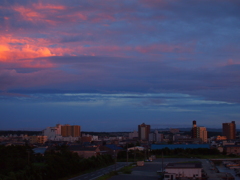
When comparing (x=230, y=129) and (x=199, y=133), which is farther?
(x=230, y=129)

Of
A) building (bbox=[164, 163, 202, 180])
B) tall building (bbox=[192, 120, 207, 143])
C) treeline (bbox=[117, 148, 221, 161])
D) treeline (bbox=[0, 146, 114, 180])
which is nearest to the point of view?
treeline (bbox=[0, 146, 114, 180])

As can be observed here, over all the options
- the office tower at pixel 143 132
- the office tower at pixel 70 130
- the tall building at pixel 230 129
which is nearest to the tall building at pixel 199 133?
the tall building at pixel 230 129

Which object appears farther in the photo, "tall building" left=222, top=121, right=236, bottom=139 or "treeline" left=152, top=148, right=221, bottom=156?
"tall building" left=222, top=121, right=236, bottom=139

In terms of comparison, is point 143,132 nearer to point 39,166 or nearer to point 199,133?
point 199,133

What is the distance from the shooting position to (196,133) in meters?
60.9

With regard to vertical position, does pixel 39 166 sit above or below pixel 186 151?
above

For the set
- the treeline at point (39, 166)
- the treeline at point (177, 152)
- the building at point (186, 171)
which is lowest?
the treeline at point (177, 152)

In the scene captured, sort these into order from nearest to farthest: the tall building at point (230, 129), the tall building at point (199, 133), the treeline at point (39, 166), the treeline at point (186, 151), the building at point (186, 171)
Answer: the treeline at point (39, 166) < the building at point (186, 171) < the treeline at point (186, 151) < the tall building at point (199, 133) < the tall building at point (230, 129)

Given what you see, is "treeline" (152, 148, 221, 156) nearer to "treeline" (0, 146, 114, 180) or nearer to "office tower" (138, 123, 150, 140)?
"treeline" (0, 146, 114, 180)

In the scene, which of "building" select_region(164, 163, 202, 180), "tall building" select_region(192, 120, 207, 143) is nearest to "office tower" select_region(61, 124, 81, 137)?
"tall building" select_region(192, 120, 207, 143)

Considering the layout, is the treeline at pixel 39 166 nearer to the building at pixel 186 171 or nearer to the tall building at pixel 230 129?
the building at pixel 186 171

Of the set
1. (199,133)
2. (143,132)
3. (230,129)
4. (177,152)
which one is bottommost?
(177,152)

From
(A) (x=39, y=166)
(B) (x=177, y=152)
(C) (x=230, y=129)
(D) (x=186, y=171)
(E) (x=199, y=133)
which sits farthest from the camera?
(C) (x=230, y=129)

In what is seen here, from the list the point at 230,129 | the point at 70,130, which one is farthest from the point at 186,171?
the point at 70,130
